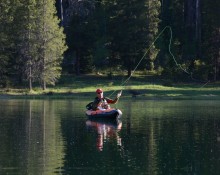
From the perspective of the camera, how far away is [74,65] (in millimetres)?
88250

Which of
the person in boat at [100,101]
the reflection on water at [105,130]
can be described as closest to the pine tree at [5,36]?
the person in boat at [100,101]

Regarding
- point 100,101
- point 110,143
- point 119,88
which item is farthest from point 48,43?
point 110,143

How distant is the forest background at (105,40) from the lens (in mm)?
77875

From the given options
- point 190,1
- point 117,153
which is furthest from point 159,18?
point 117,153

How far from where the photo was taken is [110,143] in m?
32.6

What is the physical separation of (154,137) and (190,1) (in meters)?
57.3

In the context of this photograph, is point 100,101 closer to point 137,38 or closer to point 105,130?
point 105,130

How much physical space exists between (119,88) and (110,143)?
4327cm

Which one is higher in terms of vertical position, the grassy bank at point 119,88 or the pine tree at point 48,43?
the pine tree at point 48,43

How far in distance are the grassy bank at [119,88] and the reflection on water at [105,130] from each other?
25497 millimetres

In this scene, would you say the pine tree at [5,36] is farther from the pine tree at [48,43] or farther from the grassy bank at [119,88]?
the pine tree at [48,43]

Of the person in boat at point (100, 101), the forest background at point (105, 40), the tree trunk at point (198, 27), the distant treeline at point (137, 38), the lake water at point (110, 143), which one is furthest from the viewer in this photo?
the tree trunk at point (198, 27)

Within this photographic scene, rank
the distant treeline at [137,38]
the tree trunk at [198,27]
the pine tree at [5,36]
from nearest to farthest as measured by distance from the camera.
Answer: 1. the pine tree at [5,36]
2. the distant treeline at [137,38]
3. the tree trunk at [198,27]

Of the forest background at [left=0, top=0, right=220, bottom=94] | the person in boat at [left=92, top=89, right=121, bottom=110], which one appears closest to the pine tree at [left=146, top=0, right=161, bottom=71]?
the forest background at [left=0, top=0, right=220, bottom=94]
